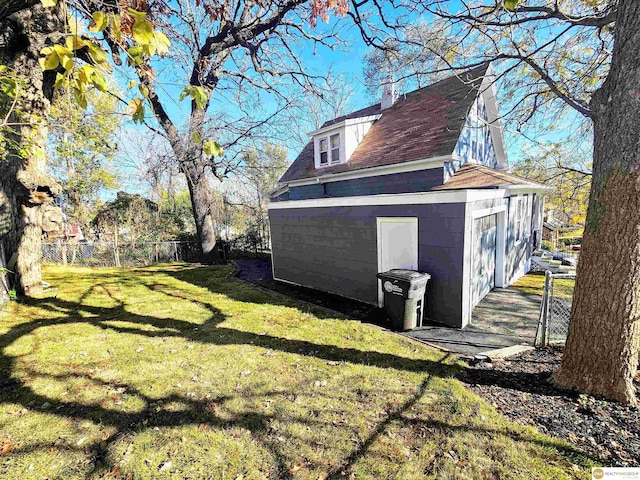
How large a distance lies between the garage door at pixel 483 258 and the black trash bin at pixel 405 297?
1377 mm

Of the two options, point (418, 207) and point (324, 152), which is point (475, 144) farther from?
point (324, 152)

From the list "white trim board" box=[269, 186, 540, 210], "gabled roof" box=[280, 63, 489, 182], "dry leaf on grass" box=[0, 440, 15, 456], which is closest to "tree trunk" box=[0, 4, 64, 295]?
"dry leaf on grass" box=[0, 440, 15, 456]

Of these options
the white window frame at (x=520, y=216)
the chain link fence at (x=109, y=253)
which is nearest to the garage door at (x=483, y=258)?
the white window frame at (x=520, y=216)

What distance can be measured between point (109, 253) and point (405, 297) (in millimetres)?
14757

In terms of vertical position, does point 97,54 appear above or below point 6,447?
above

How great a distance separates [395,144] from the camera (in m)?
10.0

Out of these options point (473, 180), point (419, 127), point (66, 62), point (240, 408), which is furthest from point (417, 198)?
point (66, 62)

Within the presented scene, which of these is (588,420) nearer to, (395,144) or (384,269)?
(384,269)

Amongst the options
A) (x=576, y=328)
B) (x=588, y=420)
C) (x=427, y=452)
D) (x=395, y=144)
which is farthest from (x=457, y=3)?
(x=427, y=452)

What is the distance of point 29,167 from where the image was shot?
6480mm

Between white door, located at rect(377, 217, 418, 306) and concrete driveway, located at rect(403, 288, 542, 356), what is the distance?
63.2 inches

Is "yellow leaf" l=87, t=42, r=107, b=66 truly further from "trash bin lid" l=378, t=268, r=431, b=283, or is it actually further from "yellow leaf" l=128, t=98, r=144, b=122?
"trash bin lid" l=378, t=268, r=431, b=283

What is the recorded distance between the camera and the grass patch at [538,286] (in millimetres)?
7807

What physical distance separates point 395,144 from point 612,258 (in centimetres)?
779
